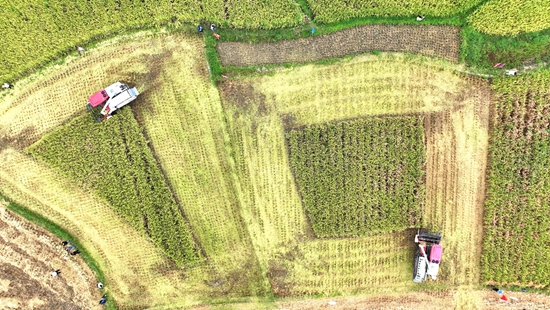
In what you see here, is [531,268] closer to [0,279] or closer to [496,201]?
[496,201]

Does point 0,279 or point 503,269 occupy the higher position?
point 503,269

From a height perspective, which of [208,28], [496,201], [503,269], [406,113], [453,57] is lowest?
→ [503,269]

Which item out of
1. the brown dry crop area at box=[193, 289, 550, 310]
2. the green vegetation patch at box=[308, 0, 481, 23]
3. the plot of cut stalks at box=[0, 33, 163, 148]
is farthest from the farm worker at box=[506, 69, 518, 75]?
the plot of cut stalks at box=[0, 33, 163, 148]

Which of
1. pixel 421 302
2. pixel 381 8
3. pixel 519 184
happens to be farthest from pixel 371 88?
Answer: pixel 421 302

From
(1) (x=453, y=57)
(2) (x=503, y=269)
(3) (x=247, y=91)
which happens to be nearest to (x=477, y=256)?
(2) (x=503, y=269)

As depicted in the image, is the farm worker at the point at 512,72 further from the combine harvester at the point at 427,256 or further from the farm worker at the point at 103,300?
the farm worker at the point at 103,300

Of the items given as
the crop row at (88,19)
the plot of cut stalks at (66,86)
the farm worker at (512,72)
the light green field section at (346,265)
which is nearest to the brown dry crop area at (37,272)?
the plot of cut stalks at (66,86)
